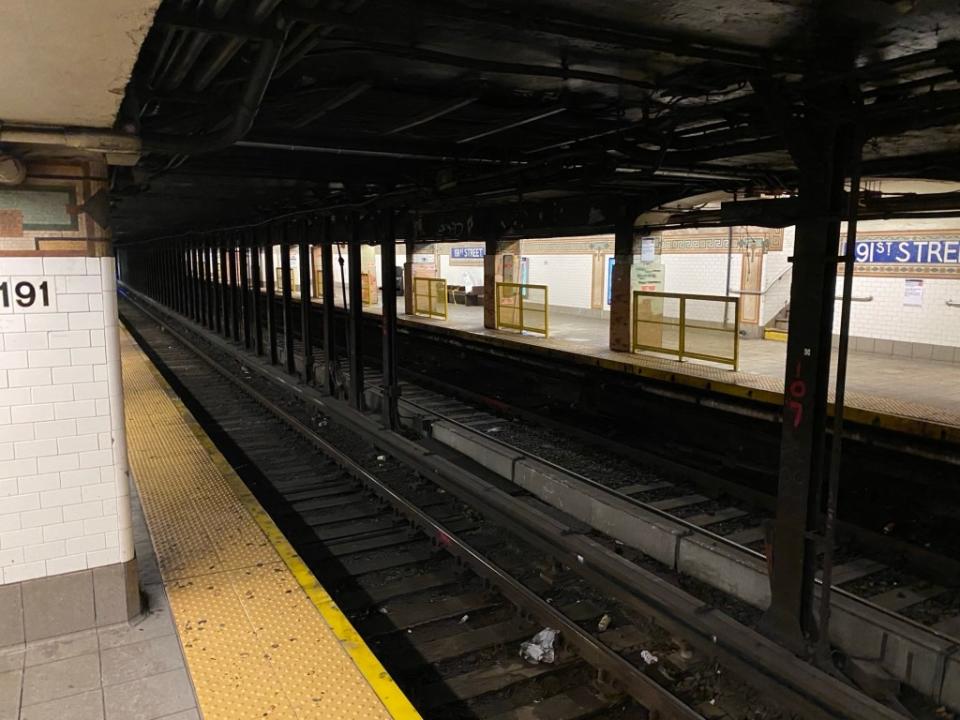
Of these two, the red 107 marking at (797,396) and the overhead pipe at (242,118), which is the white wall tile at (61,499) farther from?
the red 107 marking at (797,396)

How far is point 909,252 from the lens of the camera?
14609mm

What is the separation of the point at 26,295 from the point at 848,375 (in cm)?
1218

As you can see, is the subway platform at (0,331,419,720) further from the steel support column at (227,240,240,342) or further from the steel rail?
the steel support column at (227,240,240,342)

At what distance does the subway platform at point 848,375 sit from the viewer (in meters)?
9.10

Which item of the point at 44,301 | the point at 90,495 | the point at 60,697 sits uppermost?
the point at 44,301

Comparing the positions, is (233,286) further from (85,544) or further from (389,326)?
Answer: (85,544)

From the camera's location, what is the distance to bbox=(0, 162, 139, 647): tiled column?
148 inches

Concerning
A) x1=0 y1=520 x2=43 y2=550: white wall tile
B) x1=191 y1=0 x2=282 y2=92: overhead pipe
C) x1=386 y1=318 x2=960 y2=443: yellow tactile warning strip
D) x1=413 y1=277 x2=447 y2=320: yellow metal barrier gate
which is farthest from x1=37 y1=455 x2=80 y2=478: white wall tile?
x1=413 y1=277 x2=447 y2=320: yellow metal barrier gate

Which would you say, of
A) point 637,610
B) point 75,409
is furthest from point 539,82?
point 637,610

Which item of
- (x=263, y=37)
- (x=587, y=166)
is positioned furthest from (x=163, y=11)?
(x=587, y=166)

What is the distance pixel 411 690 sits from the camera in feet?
14.7

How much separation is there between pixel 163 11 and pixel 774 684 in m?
4.46

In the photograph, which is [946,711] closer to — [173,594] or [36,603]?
[173,594]

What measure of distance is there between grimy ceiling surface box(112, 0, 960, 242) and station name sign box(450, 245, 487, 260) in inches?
887
